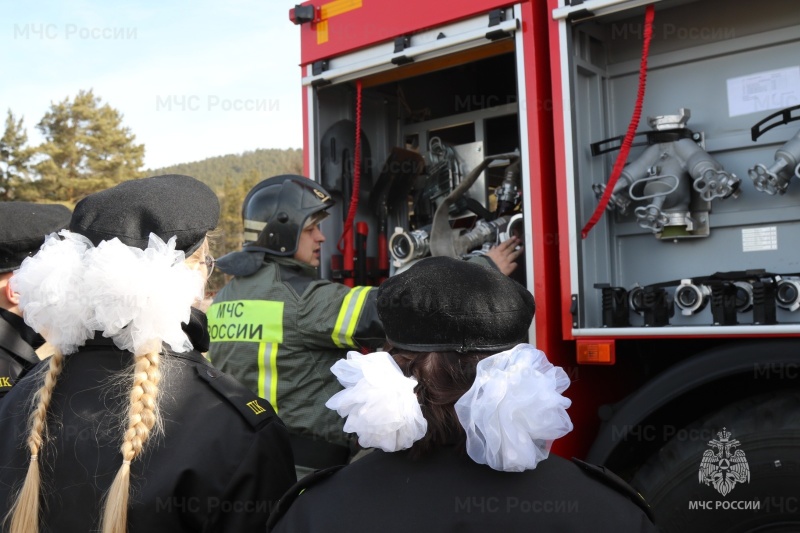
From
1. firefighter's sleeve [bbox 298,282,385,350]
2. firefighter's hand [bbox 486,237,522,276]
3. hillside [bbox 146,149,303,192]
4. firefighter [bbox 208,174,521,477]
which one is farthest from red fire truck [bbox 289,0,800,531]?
hillside [bbox 146,149,303,192]

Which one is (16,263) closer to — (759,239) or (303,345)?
(303,345)

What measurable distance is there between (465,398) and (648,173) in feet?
6.34

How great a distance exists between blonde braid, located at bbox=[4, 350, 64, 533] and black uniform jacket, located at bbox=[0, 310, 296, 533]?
0.09 ft

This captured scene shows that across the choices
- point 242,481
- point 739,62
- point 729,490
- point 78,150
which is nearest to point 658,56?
point 739,62

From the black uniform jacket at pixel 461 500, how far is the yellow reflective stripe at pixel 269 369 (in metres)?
1.60

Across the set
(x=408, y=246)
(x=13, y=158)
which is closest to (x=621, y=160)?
(x=408, y=246)

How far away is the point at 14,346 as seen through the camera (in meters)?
2.39

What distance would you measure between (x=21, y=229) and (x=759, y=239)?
261cm

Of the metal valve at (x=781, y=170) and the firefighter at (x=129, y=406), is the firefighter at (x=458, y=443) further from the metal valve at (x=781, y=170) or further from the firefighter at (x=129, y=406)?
the metal valve at (x=781, y=170)

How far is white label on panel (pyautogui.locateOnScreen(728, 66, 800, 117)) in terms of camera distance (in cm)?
268

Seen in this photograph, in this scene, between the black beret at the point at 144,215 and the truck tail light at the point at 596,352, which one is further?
the truck tail light at the point at 596,352

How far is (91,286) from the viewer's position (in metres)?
1.34

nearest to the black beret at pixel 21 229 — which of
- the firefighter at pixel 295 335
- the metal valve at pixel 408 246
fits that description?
the firefighter at pixel 295 335

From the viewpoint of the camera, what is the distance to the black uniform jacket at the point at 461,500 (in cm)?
112
